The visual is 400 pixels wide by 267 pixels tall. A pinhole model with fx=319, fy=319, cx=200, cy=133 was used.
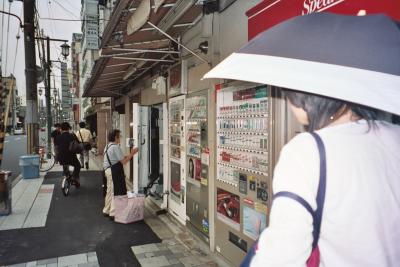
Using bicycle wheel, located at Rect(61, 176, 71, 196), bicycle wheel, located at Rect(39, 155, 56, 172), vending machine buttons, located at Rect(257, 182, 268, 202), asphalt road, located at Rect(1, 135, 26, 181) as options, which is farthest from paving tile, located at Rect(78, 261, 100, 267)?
asphalt road, located at Rect(1, 135, 26, 181)

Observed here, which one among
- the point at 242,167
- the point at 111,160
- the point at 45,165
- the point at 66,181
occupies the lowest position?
the point at 45,165

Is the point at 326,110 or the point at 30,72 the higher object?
the point at 30,72

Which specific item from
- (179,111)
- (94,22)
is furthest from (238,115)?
(94,22)

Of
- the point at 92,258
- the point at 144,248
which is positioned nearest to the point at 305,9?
the point at 144,248

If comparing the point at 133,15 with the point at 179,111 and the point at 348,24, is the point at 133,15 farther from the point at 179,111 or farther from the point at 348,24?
the point at 348,24

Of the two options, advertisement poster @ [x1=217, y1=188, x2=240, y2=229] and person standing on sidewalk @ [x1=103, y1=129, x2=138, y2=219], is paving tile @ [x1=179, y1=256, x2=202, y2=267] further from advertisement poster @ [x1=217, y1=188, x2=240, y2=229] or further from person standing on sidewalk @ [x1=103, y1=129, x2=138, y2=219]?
person standing on sidewalk @ [x1=103, y1=129, x2=138, y2=219]

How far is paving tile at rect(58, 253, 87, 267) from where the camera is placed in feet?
15.4

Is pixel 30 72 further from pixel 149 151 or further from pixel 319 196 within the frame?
pixel 319 196

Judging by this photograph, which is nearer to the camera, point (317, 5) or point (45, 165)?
point (317, 5)

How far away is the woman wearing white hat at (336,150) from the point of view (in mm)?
1038

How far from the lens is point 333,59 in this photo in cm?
118

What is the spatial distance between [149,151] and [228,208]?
4120mm

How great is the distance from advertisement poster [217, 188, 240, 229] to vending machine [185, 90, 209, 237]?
0.67m

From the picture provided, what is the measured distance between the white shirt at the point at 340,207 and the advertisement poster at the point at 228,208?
3029mm
